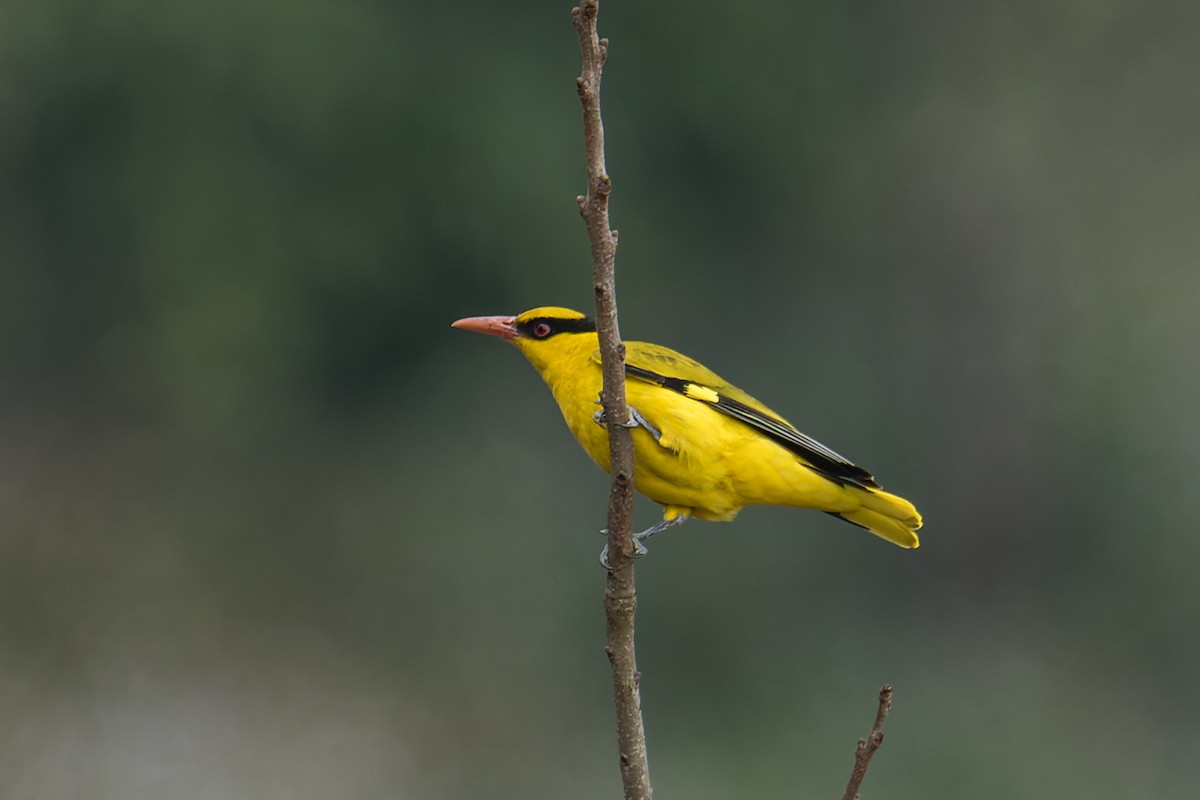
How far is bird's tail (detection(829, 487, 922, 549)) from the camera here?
412 centimetres

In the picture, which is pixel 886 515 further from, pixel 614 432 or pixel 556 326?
pixel 614 432

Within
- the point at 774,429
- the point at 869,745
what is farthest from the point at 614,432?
the point at 774,429

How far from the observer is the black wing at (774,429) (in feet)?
13.1

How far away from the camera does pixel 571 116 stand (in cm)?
1248

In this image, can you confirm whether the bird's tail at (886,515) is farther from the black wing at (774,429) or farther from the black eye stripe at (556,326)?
the black eye stripe at (556,326)

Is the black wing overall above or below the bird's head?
below

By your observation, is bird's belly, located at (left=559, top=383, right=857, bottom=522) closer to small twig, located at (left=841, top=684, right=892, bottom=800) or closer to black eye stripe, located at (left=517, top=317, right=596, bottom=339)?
black eye stripe, located at (left=517, top=317, right=596, bottom=339)

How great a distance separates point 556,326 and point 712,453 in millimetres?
756

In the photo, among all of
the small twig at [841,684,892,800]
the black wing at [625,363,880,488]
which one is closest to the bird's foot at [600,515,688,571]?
the black wing at [625,363,880,488]

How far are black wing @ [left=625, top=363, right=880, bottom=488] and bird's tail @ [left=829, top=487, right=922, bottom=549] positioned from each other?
52 millimetres

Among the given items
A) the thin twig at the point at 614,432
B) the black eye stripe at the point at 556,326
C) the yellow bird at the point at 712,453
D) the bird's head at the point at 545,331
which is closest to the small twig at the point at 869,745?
the thin twig at the point at 614,432

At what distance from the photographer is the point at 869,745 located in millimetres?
2377

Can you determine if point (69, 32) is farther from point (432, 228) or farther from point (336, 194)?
point (432, 228)

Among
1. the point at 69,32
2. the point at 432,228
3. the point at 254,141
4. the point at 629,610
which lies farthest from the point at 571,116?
the point at 629,610
